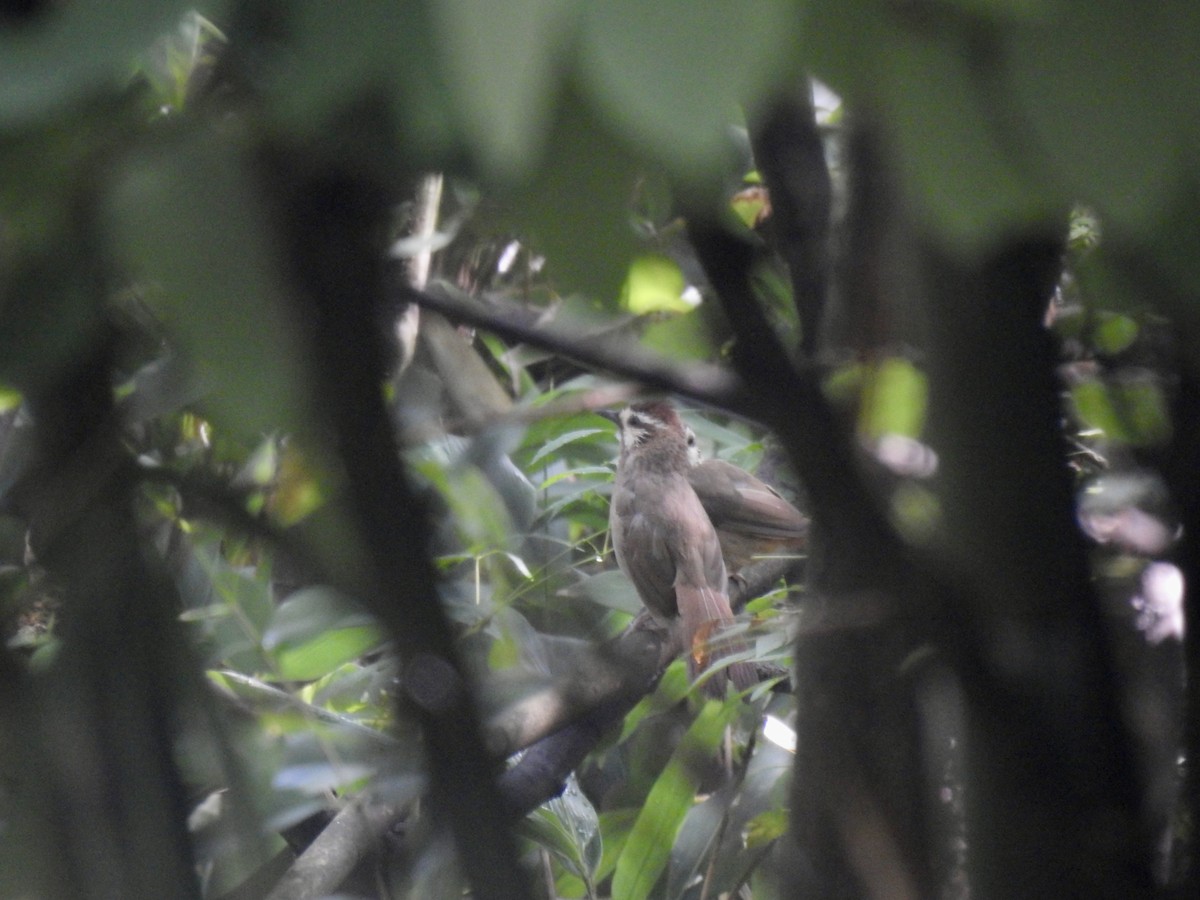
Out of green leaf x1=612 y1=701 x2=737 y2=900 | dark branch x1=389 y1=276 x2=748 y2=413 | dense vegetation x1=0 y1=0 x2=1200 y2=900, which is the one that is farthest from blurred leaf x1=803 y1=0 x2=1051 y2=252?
green leaf x1=612 y1=701 x2=737 y2=900

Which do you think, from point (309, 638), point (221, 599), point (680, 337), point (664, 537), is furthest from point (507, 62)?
point (664, 537)

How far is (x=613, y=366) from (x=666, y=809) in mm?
1740

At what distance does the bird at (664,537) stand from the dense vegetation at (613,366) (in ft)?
9.30

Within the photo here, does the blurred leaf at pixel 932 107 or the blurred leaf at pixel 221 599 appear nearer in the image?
the blurred leaf at pixel 932 107

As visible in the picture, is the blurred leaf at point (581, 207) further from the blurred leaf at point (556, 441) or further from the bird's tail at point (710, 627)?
the bird's tail at point (710, 627)

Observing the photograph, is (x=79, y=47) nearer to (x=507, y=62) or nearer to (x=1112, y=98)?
(x=507, y=62)

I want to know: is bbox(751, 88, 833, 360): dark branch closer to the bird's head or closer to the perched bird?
the perched bird

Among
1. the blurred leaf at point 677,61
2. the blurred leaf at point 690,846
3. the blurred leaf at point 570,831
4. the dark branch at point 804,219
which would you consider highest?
the blurred leaf at point 677,61

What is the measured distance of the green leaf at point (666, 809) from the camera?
2.24m

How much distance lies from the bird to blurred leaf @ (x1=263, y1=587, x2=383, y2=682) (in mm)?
1611

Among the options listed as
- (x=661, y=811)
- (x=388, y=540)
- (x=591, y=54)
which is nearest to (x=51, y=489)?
(x=388, y=540)

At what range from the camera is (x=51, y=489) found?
645 millimetres

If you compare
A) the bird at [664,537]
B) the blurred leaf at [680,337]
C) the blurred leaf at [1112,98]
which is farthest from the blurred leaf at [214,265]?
the bird at [664,537]

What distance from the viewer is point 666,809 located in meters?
2.30
